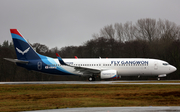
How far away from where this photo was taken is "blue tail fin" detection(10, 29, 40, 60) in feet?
136

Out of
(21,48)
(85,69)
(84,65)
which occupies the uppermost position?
(21,48)

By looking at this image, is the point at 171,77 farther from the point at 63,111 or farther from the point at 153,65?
the point at 63,111

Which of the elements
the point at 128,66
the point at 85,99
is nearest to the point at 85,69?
the point at 128,66

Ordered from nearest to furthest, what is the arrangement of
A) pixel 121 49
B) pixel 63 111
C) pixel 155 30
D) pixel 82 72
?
pixel 63 111
pixel 82 72
pixel 121 49
pixel 155 30

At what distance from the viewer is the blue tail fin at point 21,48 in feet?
136

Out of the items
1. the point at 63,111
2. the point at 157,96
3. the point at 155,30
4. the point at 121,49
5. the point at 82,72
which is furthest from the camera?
the point at 155,30

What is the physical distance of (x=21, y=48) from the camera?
41688mm

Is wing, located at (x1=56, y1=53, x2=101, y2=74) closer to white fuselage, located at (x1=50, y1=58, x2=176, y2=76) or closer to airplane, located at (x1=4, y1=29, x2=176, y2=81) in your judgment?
airplane, located at (x1=4, y1=29, x2=176, y2=81)

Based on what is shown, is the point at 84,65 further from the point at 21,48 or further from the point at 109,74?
the point at 21,48

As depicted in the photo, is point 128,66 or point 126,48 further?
point 126,48

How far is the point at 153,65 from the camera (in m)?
41.7

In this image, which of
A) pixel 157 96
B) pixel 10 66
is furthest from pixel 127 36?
pixel 157 96

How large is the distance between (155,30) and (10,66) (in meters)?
38.2

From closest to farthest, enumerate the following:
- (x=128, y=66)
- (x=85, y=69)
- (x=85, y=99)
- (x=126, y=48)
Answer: (x=85, y=99)
(x=85, y=69)
(x=128, y=66)
(x=126, y=48)
